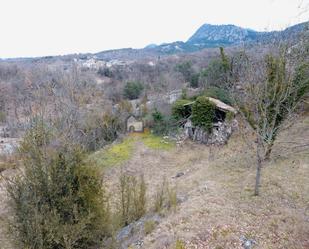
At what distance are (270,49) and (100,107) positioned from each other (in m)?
16.7

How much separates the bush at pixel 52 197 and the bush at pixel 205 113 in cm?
1271

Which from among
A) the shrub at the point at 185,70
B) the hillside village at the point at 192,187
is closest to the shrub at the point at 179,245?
the hillside village at the point at 192,187

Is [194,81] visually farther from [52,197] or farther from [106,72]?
[52,197]

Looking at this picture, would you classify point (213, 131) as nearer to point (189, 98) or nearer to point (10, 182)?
point (189, 98)

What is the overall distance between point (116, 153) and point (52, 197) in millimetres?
11434

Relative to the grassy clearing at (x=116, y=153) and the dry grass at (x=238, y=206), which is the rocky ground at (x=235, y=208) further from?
the grassy clearing at (x=116, y=153)

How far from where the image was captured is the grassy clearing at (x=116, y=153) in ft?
52.5

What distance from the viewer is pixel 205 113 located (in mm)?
18219

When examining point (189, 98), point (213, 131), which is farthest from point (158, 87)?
point (213, 131)

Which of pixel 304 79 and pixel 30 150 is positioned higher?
pixel 304 79

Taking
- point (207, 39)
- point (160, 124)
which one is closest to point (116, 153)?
point (160, 124)

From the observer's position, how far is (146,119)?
858 inches

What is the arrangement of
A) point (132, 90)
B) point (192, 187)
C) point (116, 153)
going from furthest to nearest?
point (132, 90), point (116, 153), point (192, 187)

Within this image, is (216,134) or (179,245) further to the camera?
(216,134)
